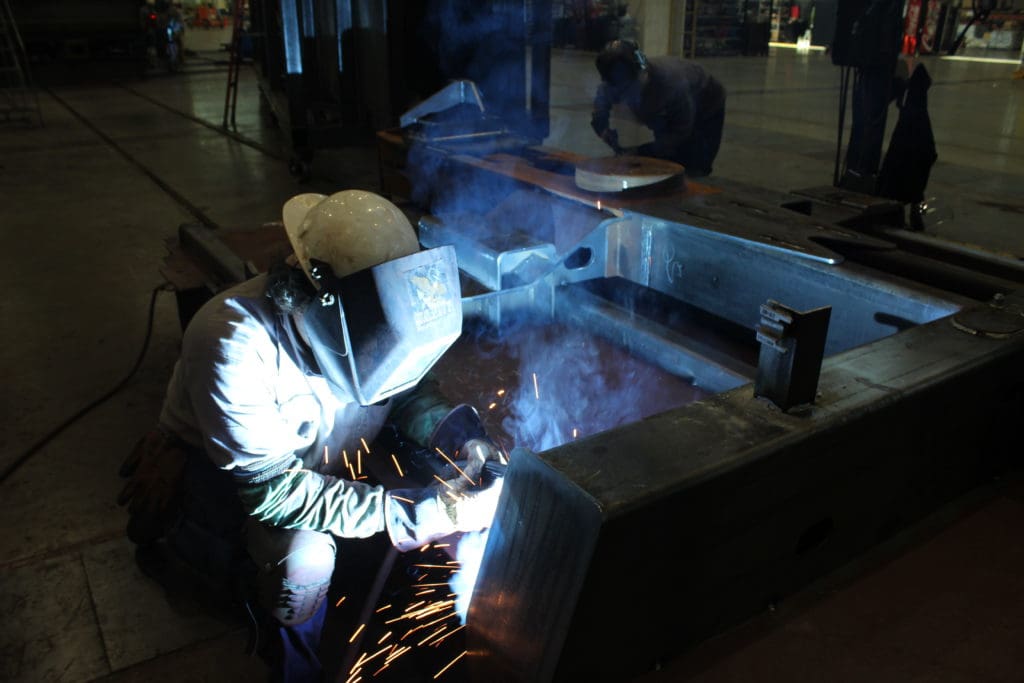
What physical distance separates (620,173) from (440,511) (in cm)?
128

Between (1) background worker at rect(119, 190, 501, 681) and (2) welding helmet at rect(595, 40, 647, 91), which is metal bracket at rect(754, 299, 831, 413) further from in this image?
(2) welding helmet at rect(595, 40, 647, 91)

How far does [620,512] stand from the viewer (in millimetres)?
935

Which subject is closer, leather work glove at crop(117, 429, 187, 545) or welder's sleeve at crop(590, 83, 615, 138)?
leather work glove at crop(117, 429, 187, 545)

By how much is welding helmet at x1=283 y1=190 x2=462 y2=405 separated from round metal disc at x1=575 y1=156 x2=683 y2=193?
1010 mm

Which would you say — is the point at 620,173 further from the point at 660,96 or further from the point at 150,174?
the point at 150,174

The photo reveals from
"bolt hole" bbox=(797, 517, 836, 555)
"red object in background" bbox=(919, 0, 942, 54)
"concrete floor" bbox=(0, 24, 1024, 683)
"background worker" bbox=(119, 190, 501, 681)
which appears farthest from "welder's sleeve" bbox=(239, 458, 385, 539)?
"red object in background" bbox=(919, 0, 942, 54)

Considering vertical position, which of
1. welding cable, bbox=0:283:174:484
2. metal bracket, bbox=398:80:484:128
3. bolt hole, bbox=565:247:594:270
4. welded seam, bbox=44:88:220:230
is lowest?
welding cable, bbox=0:283:174:484

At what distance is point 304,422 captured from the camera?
172 cm

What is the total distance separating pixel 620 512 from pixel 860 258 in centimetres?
138

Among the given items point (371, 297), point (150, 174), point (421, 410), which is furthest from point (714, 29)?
point (371, 297)

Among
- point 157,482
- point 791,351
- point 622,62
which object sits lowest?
→ point 157,482

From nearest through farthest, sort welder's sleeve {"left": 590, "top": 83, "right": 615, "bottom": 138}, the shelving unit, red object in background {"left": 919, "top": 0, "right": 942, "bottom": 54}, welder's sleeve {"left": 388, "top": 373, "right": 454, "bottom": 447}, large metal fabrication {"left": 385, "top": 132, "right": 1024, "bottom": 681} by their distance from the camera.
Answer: large metal fabrication {"left": 385, "top": 132, "right": 1024, "bottom": 681} < welder's sleeve {"left": 388, "top": 373, "right": 454, "bottom": 447} < welder's sleeve {"left": 590, "top": 83, "right": 615, "bottom": 138} < the shelving unit < red object in background {"left": 919, "top": 0, "right": 942, "bottom": 54}

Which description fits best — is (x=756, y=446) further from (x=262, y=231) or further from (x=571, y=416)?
(x=262, y=231)

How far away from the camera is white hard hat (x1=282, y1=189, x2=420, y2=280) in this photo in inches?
57.0
